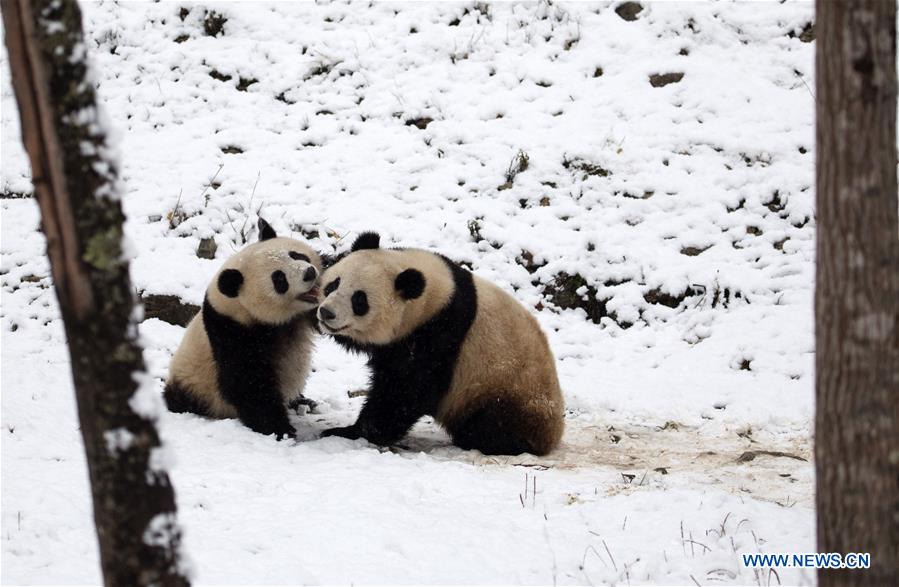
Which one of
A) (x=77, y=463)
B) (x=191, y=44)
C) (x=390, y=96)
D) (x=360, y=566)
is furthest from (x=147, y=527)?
(x=191, y=44)

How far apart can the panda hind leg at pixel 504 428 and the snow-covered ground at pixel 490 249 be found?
0.70 feet

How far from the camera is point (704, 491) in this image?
4848 mm

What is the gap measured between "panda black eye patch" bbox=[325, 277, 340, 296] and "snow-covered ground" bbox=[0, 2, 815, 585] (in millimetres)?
1041

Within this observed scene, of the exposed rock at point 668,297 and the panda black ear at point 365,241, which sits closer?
the panda black ear at point 365,241

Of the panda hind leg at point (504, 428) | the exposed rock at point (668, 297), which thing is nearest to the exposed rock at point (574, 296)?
the exposed rock at point (668, 297)

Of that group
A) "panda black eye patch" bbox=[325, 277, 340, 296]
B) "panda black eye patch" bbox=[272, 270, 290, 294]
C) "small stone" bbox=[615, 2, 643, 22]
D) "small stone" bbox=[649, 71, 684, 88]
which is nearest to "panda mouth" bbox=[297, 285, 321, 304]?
"panda black eye patch" bbox=[272, 270, 290, 294]

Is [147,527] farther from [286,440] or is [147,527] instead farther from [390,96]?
[390,96]

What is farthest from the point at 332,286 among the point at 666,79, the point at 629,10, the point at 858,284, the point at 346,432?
the point at 629,10

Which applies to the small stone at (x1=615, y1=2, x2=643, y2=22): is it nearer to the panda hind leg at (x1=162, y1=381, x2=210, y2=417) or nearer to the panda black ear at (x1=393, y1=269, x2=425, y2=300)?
the panda black ear at (x1=393, y1=269, x2=425, y2=300)

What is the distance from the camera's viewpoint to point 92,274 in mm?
2535

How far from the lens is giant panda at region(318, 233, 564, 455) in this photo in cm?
577

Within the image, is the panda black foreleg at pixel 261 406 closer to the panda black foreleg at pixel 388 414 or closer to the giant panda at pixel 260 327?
the giant panda at pixel 260 327

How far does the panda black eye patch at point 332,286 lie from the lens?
227 inches

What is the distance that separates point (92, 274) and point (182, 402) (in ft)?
14.4
